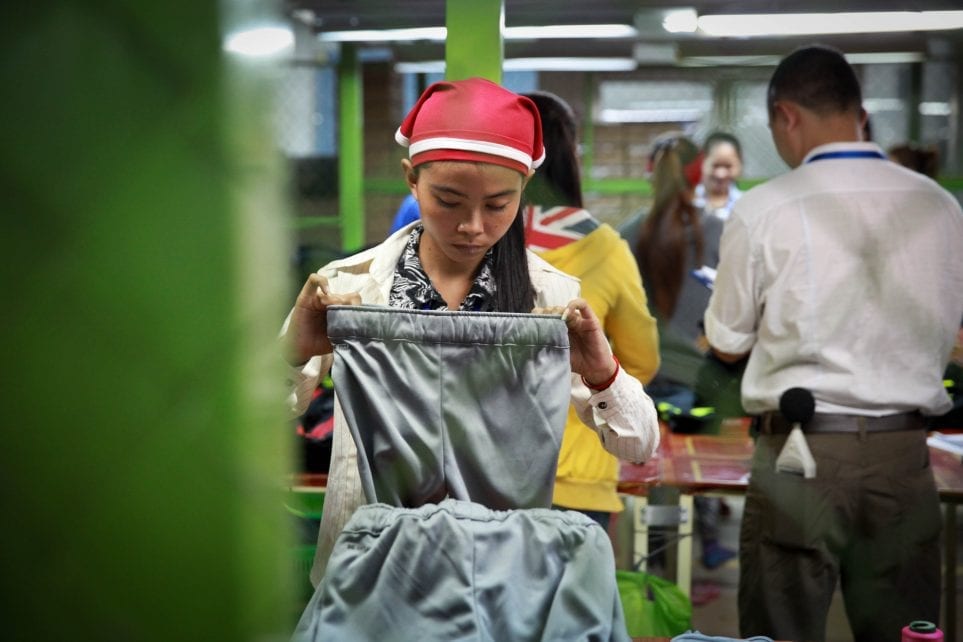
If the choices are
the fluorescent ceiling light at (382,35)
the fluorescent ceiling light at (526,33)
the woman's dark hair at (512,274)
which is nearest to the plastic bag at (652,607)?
the woman's dark hair at (512,274)

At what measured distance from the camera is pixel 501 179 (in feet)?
3.61

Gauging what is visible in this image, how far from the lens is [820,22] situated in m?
4.34

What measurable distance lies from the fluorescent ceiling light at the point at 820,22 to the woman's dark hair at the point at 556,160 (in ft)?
8.71

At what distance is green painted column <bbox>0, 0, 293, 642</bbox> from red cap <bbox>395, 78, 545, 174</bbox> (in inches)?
29.0

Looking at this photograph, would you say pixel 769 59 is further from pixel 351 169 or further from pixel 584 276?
pixel 584 276

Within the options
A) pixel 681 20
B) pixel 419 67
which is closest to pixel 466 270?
pixel 681 20

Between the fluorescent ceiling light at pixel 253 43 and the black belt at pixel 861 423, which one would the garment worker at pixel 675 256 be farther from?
the fluorescent ceiling light at pixel 253 43

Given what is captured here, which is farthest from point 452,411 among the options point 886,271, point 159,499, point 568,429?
point 886,271

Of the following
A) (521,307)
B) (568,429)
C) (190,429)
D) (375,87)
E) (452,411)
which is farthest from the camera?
(375,87)

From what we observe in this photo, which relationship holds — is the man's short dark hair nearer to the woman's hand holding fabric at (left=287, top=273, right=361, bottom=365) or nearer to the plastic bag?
the plastic bag

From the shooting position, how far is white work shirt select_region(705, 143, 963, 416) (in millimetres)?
1933

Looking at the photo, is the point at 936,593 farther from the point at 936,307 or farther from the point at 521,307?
the point at 521,307

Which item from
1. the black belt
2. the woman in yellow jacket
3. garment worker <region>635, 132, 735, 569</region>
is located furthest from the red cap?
garment worker <region>635, 132, 735, 569</region>

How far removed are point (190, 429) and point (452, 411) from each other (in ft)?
1.80
